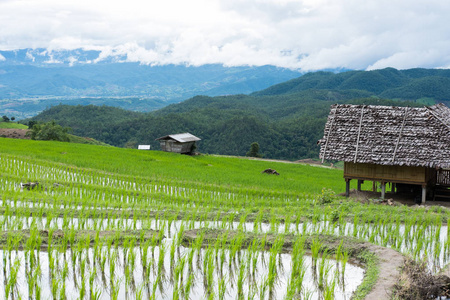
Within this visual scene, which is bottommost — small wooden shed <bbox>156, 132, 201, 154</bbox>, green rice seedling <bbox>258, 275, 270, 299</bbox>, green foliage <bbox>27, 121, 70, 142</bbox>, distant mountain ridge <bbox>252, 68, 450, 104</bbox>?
green rice seedling <bbox>258, 275, 270, 299</bbox>

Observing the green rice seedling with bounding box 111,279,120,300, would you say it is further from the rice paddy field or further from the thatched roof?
the thatched roof

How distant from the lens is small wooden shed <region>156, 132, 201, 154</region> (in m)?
30.7

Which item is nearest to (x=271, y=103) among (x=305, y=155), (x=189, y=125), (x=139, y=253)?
(x=189, y=125)

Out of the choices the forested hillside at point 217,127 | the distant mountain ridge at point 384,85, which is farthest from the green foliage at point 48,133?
the distant mountain ridge at point 384,85

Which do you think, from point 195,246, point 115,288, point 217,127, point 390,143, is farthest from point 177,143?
point 217,127

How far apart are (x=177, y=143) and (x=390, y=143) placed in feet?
62.5

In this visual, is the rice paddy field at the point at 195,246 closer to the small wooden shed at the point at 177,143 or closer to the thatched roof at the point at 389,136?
the thatched roof at the point at 389,136

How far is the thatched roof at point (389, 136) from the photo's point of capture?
1348 cm

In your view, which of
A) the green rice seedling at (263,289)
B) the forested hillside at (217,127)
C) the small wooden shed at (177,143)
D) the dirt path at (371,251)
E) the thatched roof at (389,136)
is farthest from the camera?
the forested hillside at (217,127)

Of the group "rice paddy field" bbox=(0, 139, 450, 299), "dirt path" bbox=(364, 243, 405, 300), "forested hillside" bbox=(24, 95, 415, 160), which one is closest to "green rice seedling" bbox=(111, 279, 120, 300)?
"rice paddy field" bbox=(0, 139, 450, 299)

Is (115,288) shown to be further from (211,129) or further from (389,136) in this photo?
(211,129)

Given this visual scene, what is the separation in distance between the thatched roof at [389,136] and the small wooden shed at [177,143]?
16.9m

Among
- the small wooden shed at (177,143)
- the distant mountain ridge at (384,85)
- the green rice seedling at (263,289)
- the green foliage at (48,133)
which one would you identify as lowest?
the green rice seedling at (263,289)

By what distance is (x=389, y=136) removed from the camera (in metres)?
14.3
